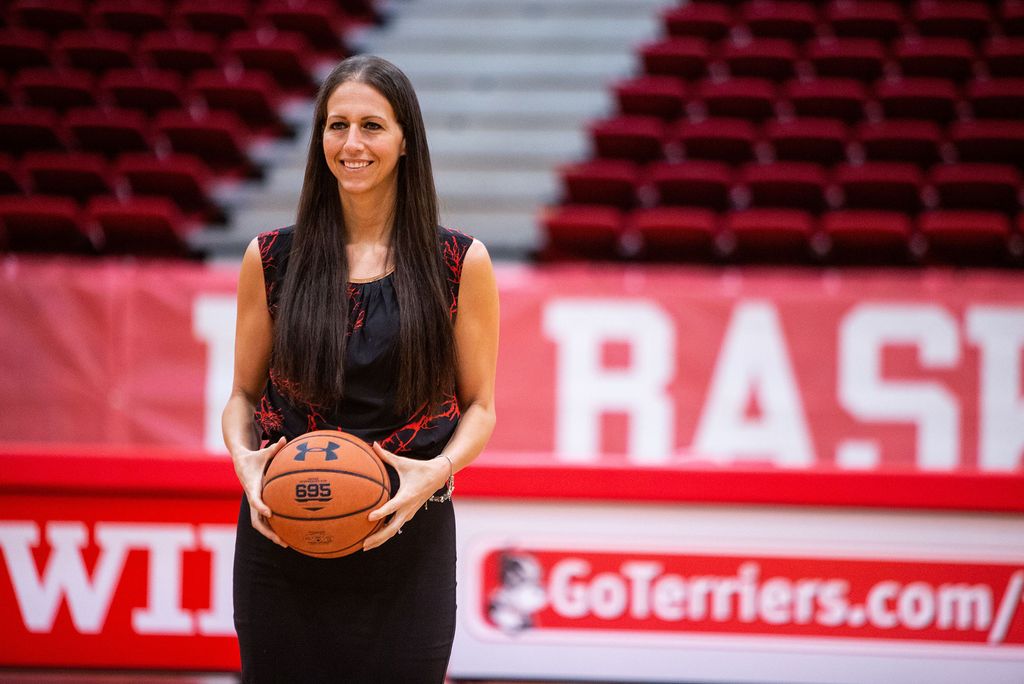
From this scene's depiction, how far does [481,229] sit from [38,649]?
479cm

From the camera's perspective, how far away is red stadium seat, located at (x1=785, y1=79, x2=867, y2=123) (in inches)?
301

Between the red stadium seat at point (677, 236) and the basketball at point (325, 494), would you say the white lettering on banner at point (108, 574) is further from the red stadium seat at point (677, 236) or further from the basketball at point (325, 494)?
the red stadium seat at point (677, 236)

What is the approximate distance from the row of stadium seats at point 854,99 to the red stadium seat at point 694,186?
1.09 m

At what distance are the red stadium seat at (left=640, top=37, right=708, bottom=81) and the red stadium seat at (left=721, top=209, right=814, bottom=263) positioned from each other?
8.90ft

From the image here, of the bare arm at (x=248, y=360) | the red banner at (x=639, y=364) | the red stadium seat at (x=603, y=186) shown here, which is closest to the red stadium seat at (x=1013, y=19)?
the red stadium seat at (x=603, y=186)

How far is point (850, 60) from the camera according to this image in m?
8.11

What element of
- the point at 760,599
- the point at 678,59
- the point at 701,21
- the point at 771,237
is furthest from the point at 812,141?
the point at 760,599

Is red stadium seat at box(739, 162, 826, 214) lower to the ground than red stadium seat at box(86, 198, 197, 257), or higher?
higher

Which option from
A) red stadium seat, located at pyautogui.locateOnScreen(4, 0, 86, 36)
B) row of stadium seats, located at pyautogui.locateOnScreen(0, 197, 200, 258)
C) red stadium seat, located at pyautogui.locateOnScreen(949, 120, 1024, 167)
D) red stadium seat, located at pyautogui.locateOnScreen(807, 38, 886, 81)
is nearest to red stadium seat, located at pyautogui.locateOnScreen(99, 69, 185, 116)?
red stadium seat, located at pyautogui.locateOnScreen(4, 0, 86, 36)

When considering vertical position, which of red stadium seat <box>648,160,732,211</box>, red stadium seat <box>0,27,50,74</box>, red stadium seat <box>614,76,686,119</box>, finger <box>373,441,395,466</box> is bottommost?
finger <box>373,441,395,466</box>

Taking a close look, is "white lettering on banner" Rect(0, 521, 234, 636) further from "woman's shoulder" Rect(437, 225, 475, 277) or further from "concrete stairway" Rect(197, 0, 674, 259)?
"concrete stairway" Rect(197, 0, 674, 259)

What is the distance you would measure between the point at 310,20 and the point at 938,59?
5.34 m

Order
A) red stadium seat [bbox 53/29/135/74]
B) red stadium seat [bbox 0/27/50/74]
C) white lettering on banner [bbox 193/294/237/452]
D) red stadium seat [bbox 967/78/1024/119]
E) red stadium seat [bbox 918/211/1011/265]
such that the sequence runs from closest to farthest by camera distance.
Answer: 1. white lettering on banner [bbox 193/294/237/452]
2. red stadium seat [bbox 918/211/1011/265]
3. red stadium seat [bbox 967/78/1024/119]
4. red stadium seat [bbox 0/27/50/74]
5. red stadium seat [bbox 53/29/135/74]

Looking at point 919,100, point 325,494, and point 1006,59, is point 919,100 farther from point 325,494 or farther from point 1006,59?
point 325,494
